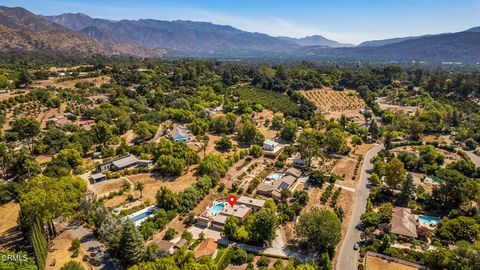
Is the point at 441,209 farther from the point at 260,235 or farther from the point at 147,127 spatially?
the point at 147,127

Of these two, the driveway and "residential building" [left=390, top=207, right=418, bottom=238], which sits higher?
"residential building" [left=390, top=207, right=418, bottom=238]

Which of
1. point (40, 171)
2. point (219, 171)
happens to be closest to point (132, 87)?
point (40, 171)

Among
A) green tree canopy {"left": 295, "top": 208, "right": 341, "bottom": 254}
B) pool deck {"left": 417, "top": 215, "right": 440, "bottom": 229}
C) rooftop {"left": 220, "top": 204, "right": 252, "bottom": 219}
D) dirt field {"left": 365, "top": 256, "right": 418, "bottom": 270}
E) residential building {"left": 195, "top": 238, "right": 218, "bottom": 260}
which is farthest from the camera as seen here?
rooftop {"left": 220, "top": 204, "right": 252, "bottom": 219}

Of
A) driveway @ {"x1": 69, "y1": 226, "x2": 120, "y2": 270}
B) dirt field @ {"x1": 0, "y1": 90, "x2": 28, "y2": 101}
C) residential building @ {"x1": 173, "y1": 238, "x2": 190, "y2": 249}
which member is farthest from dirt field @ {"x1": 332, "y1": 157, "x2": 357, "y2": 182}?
dirt field @ {"x1": 0, "y1": 90, "x2": 28, "y2": 101}

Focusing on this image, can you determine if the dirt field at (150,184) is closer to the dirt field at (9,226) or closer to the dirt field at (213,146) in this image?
the dirt field at (213,146)

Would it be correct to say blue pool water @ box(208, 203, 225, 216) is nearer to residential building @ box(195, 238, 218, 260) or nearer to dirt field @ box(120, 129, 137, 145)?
residential building @ box(195, 238, 218, 260)

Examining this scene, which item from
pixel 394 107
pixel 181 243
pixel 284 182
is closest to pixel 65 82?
pixel 284 182

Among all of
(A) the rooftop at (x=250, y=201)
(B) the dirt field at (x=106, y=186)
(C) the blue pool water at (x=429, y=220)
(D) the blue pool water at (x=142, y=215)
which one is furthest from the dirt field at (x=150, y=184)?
(C) the blue pool water at (x=429, y=220)
